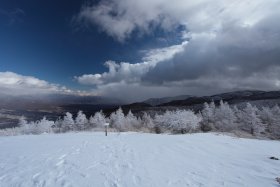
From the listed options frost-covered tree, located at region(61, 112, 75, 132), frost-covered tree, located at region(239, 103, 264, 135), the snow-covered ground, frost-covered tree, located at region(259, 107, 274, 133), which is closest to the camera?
the snow-covered ground

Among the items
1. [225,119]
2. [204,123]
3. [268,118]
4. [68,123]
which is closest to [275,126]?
[268,118]

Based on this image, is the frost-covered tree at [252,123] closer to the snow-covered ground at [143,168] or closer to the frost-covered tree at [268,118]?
the frost-covered tree at [268,118]

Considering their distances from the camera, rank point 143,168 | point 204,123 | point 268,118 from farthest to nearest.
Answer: point 204,123 < point 268,118 < point 143,168

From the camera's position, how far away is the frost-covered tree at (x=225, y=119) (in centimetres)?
8312

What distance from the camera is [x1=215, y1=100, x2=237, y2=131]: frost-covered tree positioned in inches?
3273

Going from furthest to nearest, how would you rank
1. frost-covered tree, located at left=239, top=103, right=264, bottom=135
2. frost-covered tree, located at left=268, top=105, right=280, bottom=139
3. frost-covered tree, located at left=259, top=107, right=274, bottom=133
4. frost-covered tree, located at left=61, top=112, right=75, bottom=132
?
frost-covered tree, located at left=61, top=112, right=75, bottom=132 < frost-covered tree, located at left=259, top=107, right=274, bottom=133 < frost-covered tree, located at left=268, top=105, right=280, bottom=139 < frost-covered tree, located at left=239, top=103, right=264, bottom=135

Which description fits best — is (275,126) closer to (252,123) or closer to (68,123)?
(252,123)

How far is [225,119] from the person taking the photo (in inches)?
3425

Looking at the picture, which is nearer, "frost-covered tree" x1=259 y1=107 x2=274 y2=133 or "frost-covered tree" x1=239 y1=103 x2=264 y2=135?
"frost-covered tree" x1=239 y1=103 x2=264 y2=135

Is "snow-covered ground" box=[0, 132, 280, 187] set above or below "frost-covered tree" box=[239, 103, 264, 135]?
above

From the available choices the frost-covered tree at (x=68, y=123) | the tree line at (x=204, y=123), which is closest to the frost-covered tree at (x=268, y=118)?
the tree line at (x=204, y=123)

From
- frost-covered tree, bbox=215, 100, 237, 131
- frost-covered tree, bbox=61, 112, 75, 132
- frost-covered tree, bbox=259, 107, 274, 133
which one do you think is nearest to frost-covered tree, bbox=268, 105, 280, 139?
frost-covered tree, bbox=259, 107, 274, 133

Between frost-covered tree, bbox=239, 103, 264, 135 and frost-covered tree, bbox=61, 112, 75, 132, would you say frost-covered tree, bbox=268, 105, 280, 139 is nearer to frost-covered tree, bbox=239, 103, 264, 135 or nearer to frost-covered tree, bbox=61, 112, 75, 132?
frost-covered tree, bbox=239, 103, 264, 135

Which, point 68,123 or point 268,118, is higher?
point 68,123
